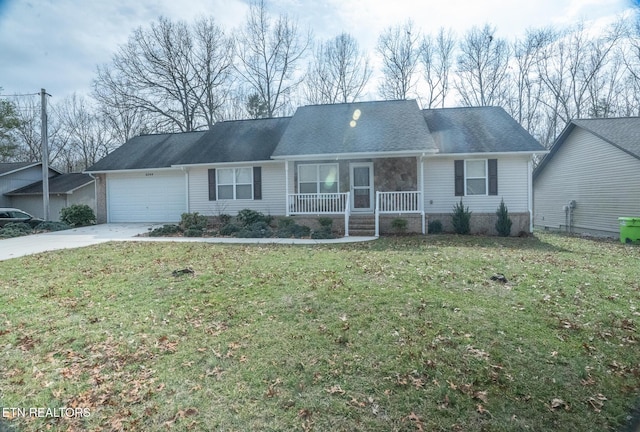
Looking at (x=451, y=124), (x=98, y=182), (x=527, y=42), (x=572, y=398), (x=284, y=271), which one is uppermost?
Result: (x=527, y=42)

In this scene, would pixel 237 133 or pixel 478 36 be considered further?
pixel 478 36

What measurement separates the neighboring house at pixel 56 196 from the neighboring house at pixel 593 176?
91.4ft

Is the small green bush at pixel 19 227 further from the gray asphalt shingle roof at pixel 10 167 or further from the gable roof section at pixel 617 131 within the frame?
the gable roof section at pixel 617 131

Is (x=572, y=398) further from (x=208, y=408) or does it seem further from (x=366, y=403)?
(x=208, y=408)

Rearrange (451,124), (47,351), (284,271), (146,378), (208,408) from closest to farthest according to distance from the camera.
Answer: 1. (208,408)
2. (146,378)
3. (47,351)
4. (284,271)
5. (451,124)

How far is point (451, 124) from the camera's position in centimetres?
1620

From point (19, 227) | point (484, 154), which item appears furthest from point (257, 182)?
point (19, 227)

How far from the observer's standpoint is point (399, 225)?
13.1m

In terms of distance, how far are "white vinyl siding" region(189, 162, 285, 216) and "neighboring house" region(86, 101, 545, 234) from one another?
44 mm

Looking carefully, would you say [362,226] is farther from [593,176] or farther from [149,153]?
[149,153]

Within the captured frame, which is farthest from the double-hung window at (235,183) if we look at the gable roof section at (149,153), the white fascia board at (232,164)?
the gable roof section at (149,153)

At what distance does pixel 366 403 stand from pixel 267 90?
28054mm

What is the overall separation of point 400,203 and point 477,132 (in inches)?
195

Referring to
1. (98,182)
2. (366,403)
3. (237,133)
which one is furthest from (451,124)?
(98,182)
